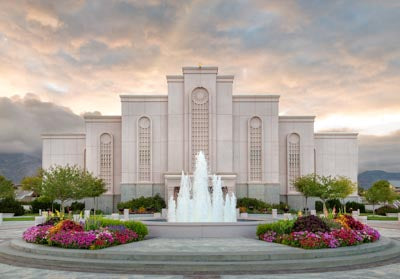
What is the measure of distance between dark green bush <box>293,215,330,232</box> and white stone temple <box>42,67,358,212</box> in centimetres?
3155

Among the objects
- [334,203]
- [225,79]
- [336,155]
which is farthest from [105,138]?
[336,155]

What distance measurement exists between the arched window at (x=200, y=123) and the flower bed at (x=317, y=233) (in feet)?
105

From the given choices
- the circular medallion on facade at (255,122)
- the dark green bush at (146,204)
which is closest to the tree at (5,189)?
the dark green bush at (146,204)

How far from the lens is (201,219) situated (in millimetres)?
26859

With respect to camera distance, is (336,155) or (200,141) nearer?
(200,141)

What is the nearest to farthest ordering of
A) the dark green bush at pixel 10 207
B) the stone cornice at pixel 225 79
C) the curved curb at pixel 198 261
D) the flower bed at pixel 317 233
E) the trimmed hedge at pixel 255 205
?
the curved curb at pixel 198 261 < the flower bed at pixel 317 233 < the dark green bush at pixel 10 207 < the trimmed hedge at pixel 255 205 < the stone cornice at pixel 225 79

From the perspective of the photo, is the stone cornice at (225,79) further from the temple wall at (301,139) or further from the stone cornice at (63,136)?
the stone cornice at (63,136)

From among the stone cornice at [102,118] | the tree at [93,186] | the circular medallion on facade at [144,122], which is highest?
the stone cornice at [102,118]

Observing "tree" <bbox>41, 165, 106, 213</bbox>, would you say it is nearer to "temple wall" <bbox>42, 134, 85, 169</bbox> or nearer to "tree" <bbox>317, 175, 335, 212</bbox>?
"temple wall" <bbox>42, 134, 85, 169</bbox>

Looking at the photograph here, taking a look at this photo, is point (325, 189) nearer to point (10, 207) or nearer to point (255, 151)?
point (255, 151)

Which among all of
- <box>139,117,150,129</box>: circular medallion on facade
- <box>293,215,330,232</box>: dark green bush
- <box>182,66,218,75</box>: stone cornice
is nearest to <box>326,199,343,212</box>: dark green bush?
<box>182,66,218,75</box>: stone cornice

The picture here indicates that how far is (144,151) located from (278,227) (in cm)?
3463

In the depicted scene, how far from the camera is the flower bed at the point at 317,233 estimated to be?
16.0 m

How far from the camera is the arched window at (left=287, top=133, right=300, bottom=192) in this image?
174 feet
